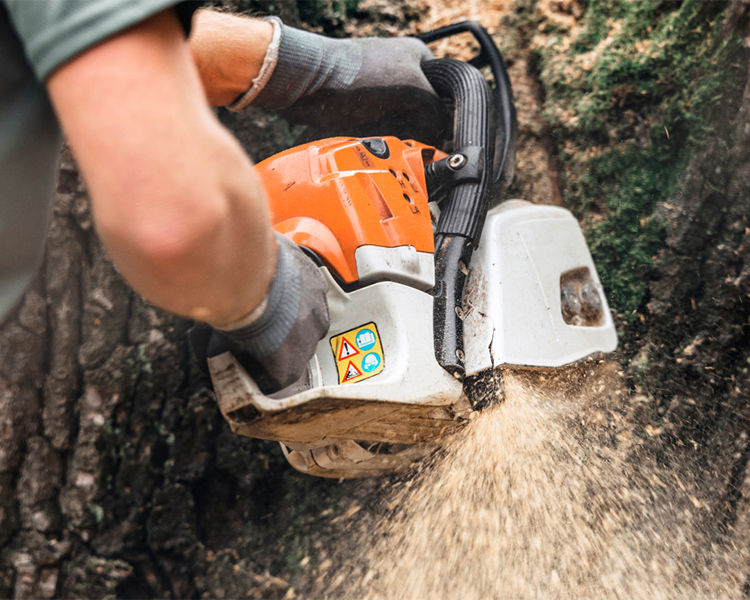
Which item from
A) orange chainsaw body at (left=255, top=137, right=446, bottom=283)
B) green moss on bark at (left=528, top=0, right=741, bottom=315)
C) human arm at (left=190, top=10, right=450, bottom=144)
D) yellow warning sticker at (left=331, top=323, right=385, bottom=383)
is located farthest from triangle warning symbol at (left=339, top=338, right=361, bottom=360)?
green moss on bark at (left=528, top=0, right=741, bottom=315)

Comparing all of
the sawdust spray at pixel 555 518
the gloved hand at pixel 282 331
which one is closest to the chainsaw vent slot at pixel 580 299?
the sawdust spray at pixel 555 518

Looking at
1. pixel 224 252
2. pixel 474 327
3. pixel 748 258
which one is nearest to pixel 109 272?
pixel 474 327

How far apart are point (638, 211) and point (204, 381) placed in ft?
5.73

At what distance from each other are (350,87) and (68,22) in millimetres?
1165

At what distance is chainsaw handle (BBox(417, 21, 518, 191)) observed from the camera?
5.63ft

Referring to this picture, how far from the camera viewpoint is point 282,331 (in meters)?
0.94

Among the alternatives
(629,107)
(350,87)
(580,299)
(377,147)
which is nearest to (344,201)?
(377,147)

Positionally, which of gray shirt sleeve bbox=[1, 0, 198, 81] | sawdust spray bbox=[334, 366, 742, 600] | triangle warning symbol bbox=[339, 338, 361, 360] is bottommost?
sawdust spray bbox=[334, 366, 742, 600]

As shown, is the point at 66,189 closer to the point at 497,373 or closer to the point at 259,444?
the point at 259,444

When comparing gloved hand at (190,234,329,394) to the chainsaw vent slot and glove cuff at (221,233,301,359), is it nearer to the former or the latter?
glove cuff at (221,233,301,359)

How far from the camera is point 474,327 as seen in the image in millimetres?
1414

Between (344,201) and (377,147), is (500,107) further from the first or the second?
(344,201)

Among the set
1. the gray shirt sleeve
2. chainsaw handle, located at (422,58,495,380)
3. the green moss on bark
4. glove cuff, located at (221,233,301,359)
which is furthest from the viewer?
the green moss on bark

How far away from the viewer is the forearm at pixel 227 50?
1.36 meters
